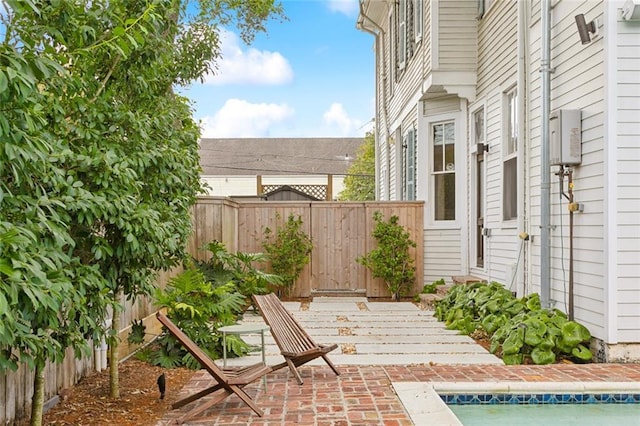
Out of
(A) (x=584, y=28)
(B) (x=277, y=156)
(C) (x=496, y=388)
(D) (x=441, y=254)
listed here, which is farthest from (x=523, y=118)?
(B) (x=277, y=156)

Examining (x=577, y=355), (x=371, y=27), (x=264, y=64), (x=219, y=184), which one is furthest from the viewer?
(x=219, y=184)

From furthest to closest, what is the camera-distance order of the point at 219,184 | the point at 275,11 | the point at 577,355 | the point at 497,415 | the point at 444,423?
the point at 219,184 < the point at 275,11 < the point at 577,355 < the point at 497,415 < the point at 444,423

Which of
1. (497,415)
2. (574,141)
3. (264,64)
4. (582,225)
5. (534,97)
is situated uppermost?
(264,64)

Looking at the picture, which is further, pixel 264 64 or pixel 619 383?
pixel 264 64

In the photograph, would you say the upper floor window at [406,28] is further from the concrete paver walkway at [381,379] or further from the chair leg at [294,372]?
the chair leg at [294,372]

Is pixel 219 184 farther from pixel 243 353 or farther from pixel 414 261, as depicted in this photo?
pixel 243 353

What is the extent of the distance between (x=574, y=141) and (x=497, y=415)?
9.74ft

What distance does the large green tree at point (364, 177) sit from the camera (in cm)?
2457

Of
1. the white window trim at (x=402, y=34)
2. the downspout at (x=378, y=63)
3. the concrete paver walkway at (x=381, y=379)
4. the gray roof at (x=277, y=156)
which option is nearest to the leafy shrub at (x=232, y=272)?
the concrete paver walkway at (x=381, y=379)

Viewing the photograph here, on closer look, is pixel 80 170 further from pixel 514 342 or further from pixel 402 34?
pixel 402 34

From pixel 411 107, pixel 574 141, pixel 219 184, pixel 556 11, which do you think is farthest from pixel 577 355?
pixel 219 184

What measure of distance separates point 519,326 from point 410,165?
656 centimetres

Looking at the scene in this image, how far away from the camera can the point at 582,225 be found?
6332 millimetres

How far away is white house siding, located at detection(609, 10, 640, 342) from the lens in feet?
19.0
